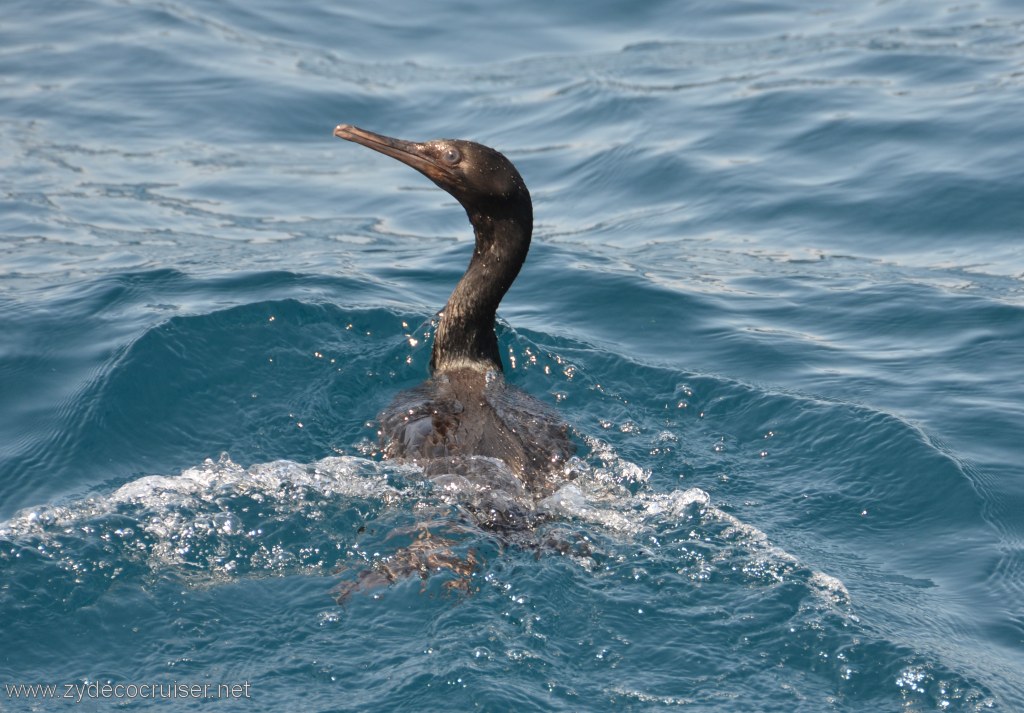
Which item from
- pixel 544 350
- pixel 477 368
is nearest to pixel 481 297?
pixel 477 368

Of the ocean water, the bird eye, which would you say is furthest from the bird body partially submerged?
the ocean water

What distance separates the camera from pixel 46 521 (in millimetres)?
6395

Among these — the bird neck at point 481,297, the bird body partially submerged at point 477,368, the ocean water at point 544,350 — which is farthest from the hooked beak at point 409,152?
the ocean water at point 544,350

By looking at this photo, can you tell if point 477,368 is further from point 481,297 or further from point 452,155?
point 452,155

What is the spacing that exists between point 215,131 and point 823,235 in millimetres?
6797

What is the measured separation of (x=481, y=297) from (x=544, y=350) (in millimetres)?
958

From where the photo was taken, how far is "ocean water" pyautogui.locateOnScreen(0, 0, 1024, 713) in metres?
5.60

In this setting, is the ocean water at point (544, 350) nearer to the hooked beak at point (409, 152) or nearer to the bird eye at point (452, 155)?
the hooked beak at point (409, 152)

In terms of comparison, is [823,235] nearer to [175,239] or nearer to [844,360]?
[844,360]

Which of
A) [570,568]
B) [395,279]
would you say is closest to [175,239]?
[395,279]

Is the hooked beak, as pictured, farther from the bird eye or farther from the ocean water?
the ocean water

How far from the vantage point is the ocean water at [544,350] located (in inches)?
221

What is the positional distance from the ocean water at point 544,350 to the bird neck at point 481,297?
56cm

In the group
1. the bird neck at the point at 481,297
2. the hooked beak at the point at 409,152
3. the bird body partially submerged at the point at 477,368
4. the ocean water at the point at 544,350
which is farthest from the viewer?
the bird neck at the point at 481,297
